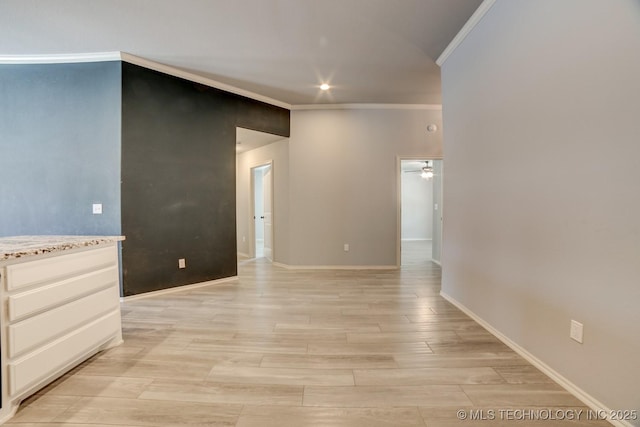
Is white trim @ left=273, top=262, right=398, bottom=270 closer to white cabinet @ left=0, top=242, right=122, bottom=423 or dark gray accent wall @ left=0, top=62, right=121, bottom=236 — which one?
dark gray accent wall @ left=0, top=62, right=121, bottom=236

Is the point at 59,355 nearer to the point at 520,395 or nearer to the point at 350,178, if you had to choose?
the point at 520,395

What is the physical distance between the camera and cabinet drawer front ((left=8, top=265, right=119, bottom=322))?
144 centimetres

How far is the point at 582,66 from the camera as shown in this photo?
60.2 inches

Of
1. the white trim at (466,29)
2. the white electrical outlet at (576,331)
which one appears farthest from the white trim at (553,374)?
the white trim at (466,29)

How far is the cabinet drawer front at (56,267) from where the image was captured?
1.44 meters

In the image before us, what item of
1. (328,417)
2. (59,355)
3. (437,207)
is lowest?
(328,417)

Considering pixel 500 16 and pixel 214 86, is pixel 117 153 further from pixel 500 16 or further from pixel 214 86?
pixel 500 16

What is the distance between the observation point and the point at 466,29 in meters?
2.67

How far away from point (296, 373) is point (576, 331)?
1690mm

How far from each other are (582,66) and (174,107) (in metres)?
3.99

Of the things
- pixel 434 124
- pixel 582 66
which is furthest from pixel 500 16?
pixel 434 124

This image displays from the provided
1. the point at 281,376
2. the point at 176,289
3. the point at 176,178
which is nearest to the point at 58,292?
the point at 281,376

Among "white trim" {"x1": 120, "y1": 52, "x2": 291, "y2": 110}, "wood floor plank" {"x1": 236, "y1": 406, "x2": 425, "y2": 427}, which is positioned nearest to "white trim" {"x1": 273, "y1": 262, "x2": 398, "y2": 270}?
"white trim" {"x1": 120, "y1": 52, "x2": 291, "y2": 110}

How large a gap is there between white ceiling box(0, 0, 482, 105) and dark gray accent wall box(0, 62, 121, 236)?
0.54 meters
